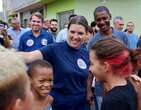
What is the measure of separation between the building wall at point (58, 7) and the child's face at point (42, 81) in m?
15.2

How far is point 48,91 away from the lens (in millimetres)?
3914

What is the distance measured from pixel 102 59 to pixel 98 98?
2.50 m

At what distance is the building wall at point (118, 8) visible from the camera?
18.5 meters

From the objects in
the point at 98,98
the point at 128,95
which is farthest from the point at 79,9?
the point at 128,95

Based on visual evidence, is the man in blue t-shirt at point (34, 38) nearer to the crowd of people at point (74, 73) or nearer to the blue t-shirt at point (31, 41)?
the blue t-shirt at point (31, 41)

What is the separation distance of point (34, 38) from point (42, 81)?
13.1 feet

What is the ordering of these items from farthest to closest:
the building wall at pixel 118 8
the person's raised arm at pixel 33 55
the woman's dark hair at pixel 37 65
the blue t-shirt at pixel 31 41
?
the building wall at pixel 118 8, the blue t-shirt at pixel 31 41, the woman's dark hair at pixel 37 65, the person's raised arm at pixel 33 55

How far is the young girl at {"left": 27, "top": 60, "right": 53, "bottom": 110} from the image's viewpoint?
3.84 meters

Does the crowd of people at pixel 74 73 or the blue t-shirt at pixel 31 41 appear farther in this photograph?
the blue t-shirt at pixel 31 41

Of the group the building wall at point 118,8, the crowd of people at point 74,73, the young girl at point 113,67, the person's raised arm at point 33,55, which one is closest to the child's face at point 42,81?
the crowd of people at point 74,73

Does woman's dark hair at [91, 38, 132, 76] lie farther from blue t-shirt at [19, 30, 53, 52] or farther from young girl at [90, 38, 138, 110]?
blue t-shirt at [19, 30, 53, 52]

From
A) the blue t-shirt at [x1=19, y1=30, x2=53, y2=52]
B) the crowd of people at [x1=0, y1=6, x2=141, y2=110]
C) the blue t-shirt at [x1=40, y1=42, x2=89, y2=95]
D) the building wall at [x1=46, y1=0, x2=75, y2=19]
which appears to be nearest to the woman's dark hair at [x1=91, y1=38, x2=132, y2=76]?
the crowd of people at [x1=0, y1=6, x2=141, y2=110]

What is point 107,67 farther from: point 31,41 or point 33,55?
point 31,41

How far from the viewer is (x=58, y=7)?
2269 cm
